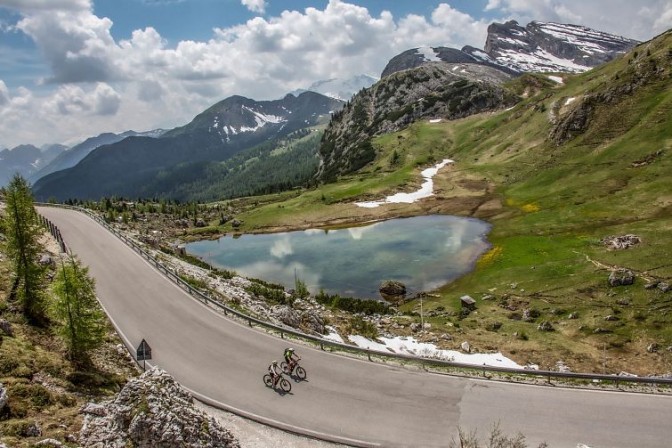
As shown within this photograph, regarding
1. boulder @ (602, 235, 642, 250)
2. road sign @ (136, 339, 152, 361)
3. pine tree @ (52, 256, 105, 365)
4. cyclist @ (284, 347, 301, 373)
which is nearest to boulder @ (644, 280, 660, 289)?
boulder @ (602, 235, 642, 250)

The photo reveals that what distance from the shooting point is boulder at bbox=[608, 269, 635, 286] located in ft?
168

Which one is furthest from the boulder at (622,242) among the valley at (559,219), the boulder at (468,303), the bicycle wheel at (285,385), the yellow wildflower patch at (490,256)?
the bicycle wheel at (285,385)

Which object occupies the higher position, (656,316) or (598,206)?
(598,206)

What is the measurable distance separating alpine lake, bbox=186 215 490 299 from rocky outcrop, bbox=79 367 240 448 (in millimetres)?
50258

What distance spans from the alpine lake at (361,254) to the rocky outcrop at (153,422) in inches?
1979

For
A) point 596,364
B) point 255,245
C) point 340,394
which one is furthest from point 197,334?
point 255,245

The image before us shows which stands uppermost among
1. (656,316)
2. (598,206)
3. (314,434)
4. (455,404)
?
(598,206)

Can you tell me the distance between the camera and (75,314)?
2506 centimetres

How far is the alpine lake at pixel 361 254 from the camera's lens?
74000 mm

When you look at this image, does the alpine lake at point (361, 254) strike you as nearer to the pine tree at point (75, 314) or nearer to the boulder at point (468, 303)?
the boulder at point (468, 303)

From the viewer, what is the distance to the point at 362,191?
476ft

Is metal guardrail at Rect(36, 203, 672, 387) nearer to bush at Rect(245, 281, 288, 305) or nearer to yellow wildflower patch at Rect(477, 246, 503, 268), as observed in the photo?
bush at Rect(245, 281, 288, 305)

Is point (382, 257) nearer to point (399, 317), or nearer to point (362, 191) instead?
point (399, 317)

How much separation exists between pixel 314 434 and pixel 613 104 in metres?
134
